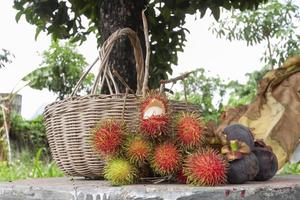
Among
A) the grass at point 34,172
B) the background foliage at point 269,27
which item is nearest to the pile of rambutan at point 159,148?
the grass at point 34,172

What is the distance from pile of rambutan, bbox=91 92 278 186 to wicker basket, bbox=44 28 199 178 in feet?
0.22

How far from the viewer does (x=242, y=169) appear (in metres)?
1.11

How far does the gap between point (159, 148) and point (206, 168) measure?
11cm

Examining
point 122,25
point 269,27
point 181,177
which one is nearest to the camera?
point 181,177

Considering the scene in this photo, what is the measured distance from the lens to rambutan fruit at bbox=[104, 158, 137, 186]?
1.11m

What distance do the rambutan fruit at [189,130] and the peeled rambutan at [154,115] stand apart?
0.03 meters

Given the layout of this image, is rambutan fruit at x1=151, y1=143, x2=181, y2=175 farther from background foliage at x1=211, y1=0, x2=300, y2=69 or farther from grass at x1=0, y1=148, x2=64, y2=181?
background foliage at x1=211, y1=0, x2=300, y2=69

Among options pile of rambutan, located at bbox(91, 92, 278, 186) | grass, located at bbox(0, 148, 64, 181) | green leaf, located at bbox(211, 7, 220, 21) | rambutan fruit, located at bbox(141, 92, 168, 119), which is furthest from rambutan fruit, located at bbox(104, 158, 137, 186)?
green leaf, located at bbox(211, 7, 220, 21)

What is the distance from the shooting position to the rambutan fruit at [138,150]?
111 cm

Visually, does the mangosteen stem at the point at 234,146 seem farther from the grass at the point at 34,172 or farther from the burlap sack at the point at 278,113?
the grass at the point at 34,172

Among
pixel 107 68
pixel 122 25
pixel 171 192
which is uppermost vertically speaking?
pixel 122 25

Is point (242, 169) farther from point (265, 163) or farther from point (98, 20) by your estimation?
point (98, 20)

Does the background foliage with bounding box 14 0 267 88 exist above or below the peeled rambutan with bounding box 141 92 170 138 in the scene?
above

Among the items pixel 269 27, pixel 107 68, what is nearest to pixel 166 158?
pixel 107 68
